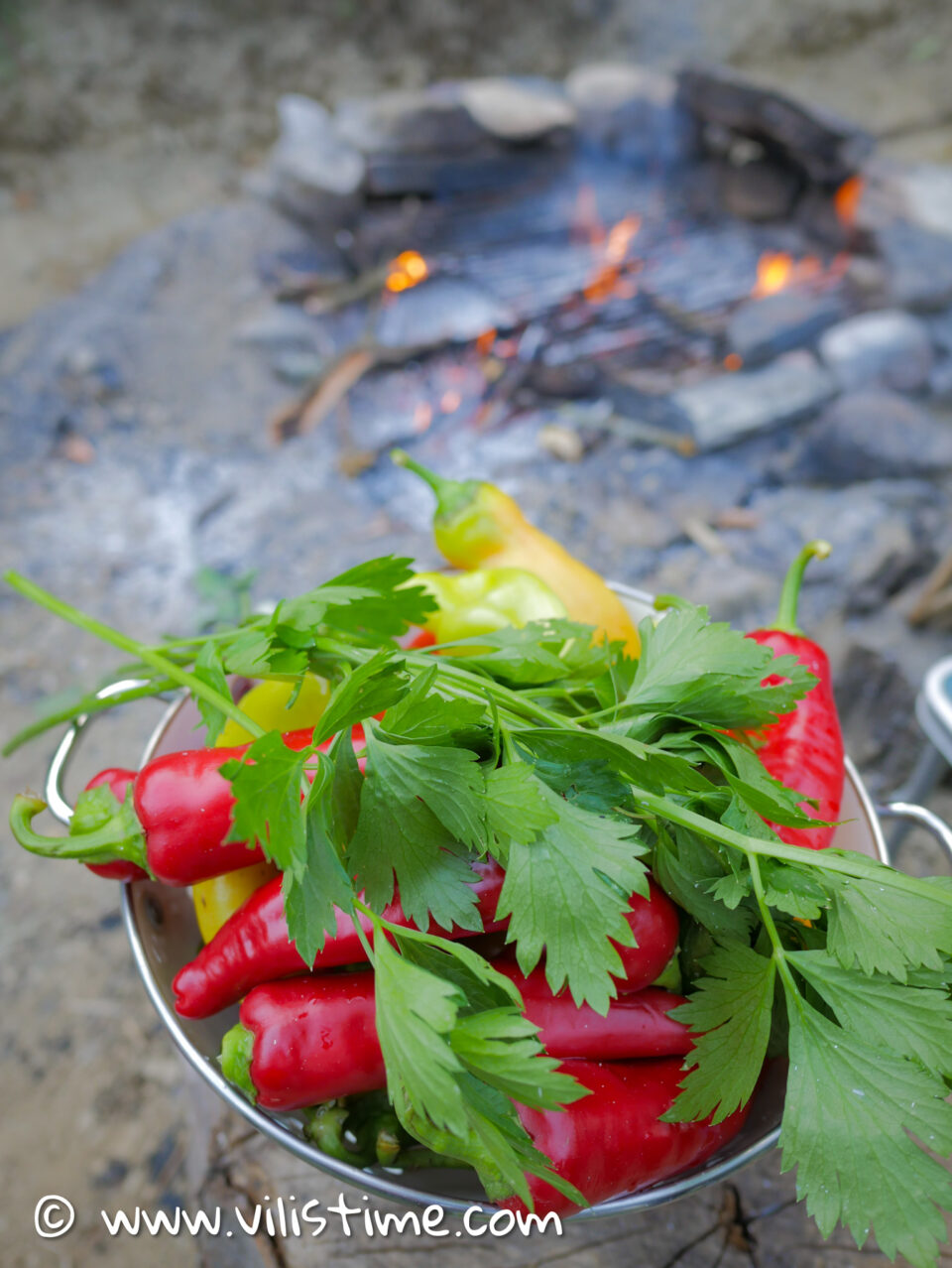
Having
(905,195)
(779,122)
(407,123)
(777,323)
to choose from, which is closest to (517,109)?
(407,123)

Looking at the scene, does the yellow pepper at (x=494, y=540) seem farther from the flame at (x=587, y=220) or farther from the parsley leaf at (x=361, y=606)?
the flame at (x=587, y=220)

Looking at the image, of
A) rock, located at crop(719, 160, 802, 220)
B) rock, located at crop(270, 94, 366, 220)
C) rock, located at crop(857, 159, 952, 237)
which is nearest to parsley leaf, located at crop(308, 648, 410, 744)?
rock, located at crop(270, 94, 366, 220)

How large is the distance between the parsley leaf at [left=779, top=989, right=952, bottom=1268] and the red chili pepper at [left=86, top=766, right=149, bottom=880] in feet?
1.83

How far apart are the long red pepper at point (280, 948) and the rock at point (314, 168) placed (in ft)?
6.95

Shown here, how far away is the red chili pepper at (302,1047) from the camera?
663 mm

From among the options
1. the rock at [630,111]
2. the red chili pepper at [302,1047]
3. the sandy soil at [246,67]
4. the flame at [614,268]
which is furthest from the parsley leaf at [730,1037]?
the sandy soil at [246,67]

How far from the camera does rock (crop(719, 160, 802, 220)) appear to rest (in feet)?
8.82

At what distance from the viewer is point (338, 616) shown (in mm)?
763

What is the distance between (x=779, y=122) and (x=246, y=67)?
2.06m

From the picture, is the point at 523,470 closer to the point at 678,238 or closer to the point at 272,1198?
the point at 678,238

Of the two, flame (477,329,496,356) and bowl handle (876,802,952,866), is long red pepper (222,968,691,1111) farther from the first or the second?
flame (477,329,496,356)

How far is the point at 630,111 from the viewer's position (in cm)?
263

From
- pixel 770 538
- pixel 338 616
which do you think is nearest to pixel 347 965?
pixel 338 616

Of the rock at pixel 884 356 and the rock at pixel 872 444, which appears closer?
the rock at pixel 872 444
